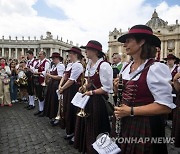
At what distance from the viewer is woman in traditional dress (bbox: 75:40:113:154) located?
3.64 m

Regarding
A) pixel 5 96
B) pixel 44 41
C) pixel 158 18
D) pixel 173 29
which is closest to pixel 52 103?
pixel 5 96

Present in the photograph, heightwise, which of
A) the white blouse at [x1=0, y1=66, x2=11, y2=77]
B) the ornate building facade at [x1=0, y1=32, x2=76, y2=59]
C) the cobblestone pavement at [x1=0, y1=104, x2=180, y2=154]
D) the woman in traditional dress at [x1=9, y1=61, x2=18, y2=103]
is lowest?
the cobblestone pavement at [x1=0, y1=104, x2=180, y2=154]

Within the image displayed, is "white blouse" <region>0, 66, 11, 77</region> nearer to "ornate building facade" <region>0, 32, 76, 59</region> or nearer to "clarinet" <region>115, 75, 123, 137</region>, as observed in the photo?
"clarinet" <region>115, 75, 123, 137</region>

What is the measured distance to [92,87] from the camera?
383 cm

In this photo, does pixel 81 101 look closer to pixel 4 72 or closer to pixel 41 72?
pixel 41 72

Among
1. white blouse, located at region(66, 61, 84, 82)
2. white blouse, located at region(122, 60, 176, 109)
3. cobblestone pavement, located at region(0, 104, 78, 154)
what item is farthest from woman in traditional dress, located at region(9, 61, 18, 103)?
white blouse, located at region(122, 60, 176, 109)

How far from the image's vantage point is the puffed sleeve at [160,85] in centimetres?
207

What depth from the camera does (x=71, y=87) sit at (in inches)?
204

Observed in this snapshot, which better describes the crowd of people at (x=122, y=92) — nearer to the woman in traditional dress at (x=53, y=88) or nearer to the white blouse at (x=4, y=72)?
the woman in traditional dress at (x=53, y=88)

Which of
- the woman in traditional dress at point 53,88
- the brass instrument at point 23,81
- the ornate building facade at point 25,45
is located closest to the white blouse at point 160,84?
the woman in traditional dress at point 53,88

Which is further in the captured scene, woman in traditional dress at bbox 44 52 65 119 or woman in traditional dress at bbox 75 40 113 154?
woman in traditional dress at bbox 44 52 65 119

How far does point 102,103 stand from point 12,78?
778 cm

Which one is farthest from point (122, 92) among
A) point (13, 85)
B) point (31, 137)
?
point (13, 85)

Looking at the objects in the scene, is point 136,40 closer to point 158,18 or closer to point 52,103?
point 52,103
